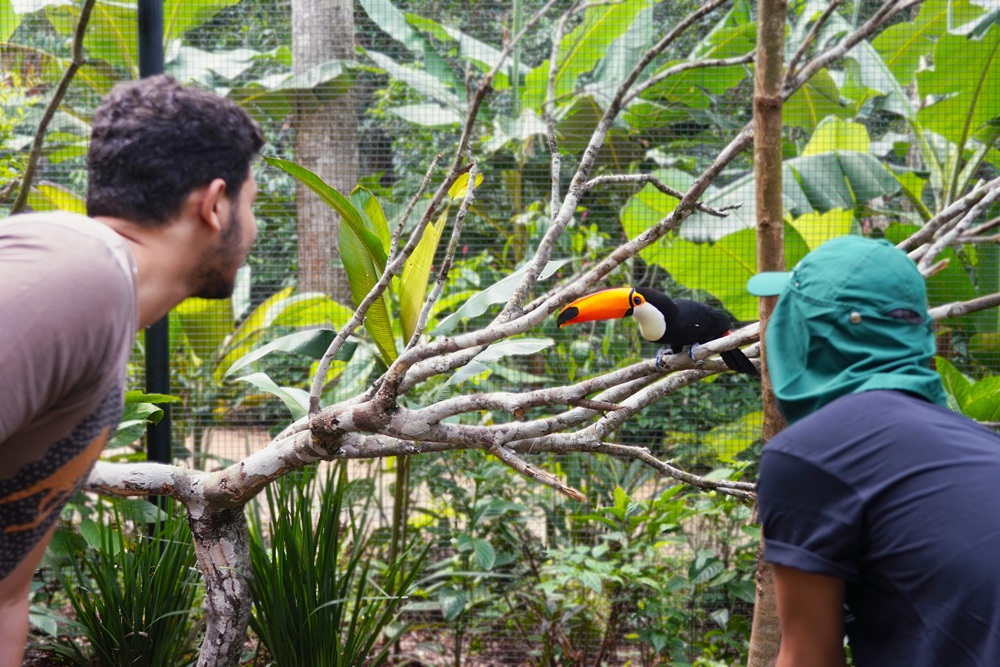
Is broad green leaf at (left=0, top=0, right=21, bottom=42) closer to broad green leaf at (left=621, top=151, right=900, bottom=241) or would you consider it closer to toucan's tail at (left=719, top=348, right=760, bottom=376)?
broad green leaf at (left=621, top=151, right=900, bottom=241)

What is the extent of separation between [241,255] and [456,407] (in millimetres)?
598

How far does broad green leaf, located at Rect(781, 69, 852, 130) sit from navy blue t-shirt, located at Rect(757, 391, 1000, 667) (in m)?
3.15

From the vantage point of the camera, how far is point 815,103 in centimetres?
380

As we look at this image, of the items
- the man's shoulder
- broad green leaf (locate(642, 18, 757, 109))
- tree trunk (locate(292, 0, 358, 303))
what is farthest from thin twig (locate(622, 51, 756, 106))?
tree trunk (locate(292, 0, 358, 303))

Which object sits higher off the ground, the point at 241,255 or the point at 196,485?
the point at 241,255

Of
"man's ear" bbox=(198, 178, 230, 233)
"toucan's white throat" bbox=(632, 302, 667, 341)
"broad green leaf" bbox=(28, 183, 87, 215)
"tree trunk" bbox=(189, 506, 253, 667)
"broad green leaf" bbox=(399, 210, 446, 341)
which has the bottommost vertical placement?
"tree trunk" bbox=(189, 506, 253, 667)

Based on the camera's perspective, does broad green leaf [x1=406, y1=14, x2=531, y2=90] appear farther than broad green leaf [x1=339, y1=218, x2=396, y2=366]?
Yes

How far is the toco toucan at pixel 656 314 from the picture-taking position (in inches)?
94.5

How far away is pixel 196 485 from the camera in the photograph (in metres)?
1.75

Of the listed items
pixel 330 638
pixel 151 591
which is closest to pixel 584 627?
pixel 330 638

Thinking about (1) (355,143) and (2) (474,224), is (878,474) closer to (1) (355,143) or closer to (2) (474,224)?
(1) (355,143)

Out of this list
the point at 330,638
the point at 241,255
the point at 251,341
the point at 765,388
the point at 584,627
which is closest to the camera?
the point at 241,255

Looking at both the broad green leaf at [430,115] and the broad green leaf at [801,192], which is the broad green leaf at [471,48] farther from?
the broad green leaf at [801,192]

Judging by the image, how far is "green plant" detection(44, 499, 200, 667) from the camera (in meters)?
2.12
